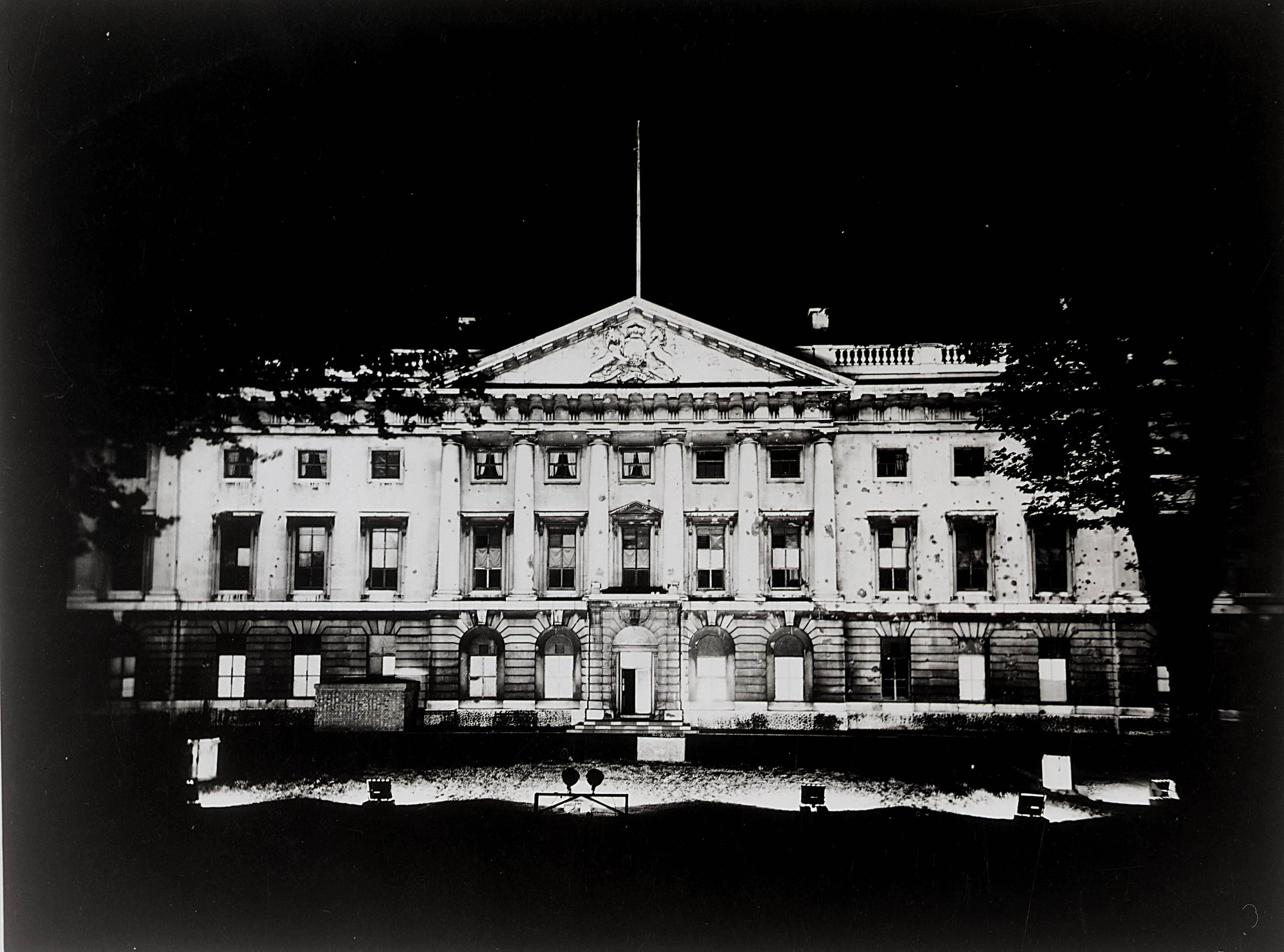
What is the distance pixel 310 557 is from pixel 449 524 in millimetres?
1099

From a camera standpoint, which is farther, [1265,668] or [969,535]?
[969,535]

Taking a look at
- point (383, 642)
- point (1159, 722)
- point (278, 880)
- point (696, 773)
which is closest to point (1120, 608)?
point (1159, 722)

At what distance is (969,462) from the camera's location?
22.0ft

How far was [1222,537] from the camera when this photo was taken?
20.9 feet

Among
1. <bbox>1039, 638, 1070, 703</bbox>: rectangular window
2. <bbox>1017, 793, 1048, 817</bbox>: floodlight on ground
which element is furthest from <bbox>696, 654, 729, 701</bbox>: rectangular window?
<bbox>1039, 638, 1070, 703</bbox>: rectangular window

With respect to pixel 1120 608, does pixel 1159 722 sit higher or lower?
lower

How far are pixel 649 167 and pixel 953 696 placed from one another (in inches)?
178

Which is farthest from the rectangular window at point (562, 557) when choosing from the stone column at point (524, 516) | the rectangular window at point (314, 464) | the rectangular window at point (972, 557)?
the rectangular window at point (972, 557)

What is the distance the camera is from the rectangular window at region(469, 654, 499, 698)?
6.68 meters

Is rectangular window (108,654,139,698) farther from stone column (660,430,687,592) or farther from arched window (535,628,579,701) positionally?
stone column (660,430,687,592)

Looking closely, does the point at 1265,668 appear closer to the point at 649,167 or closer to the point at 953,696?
the point at 953,696

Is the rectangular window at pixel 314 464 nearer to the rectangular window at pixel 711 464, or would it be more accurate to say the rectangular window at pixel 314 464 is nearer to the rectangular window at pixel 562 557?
the rectangular window at pixel 562 557

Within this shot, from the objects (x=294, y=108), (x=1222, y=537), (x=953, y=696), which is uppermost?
(x=294, y=108)

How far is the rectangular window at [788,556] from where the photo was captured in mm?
6766
